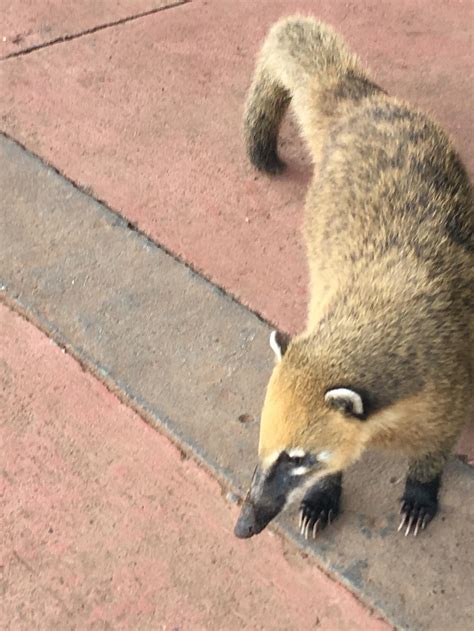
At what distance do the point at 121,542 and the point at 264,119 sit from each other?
2146mm

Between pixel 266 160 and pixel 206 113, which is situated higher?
pixel 266 160

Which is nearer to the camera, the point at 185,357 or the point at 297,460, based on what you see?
the point at 297,460

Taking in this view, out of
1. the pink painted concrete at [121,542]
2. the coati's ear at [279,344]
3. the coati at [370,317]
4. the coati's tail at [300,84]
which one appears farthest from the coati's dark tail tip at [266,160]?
the coati's ear at [279,344]

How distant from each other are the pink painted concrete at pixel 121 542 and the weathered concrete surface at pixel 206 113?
2.84ft

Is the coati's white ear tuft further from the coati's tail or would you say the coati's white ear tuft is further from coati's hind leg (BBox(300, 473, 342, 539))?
the coati's tail

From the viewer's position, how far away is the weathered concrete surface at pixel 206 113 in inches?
159

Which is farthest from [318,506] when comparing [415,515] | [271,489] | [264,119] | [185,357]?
[264,119]

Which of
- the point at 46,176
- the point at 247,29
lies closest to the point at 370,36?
the point at 247,29

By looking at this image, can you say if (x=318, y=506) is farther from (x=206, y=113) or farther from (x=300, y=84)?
(x=206, y=113)

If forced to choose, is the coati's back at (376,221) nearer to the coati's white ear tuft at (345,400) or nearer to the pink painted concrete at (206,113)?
the coati's white ear tuft at (345,400)

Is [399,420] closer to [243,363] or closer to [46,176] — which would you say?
[243,363]

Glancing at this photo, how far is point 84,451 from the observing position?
127 inches

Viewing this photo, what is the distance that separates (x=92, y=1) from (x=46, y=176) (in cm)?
180

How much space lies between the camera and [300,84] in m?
3.91
